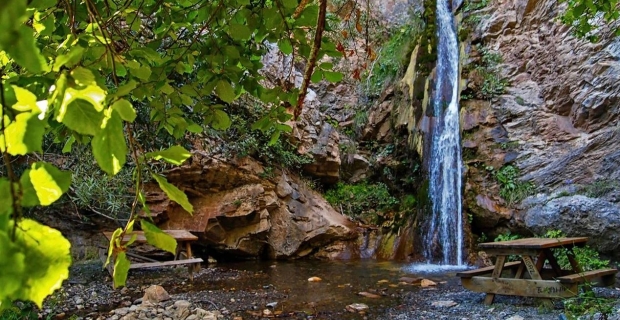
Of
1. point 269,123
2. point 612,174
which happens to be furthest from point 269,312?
point 612,174

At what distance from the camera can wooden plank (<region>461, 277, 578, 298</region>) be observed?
4.03 meters

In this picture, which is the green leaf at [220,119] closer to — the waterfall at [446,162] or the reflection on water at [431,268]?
the reflection on water at [431,268]

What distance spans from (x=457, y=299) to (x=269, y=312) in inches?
87.4

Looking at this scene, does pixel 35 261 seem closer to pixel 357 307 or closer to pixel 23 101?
pixel 23 101

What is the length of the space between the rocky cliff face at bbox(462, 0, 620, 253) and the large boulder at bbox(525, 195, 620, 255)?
0.01 metres

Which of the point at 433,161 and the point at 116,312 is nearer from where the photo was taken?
the point at 116,312

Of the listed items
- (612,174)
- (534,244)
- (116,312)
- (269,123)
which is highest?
(612,174)

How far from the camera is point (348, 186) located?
10.5m

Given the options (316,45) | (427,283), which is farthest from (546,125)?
(316,45)

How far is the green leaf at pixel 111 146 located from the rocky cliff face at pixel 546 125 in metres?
7.27

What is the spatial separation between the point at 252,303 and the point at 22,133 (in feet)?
16.1

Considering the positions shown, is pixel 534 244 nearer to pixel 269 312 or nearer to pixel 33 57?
pixel 269 312

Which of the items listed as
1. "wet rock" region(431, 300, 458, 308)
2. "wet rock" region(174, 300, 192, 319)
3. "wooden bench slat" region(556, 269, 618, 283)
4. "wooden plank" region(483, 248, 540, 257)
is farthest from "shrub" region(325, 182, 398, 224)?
"wet rock" region(174, 300, 192, 319)

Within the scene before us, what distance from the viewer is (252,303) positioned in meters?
5.06
